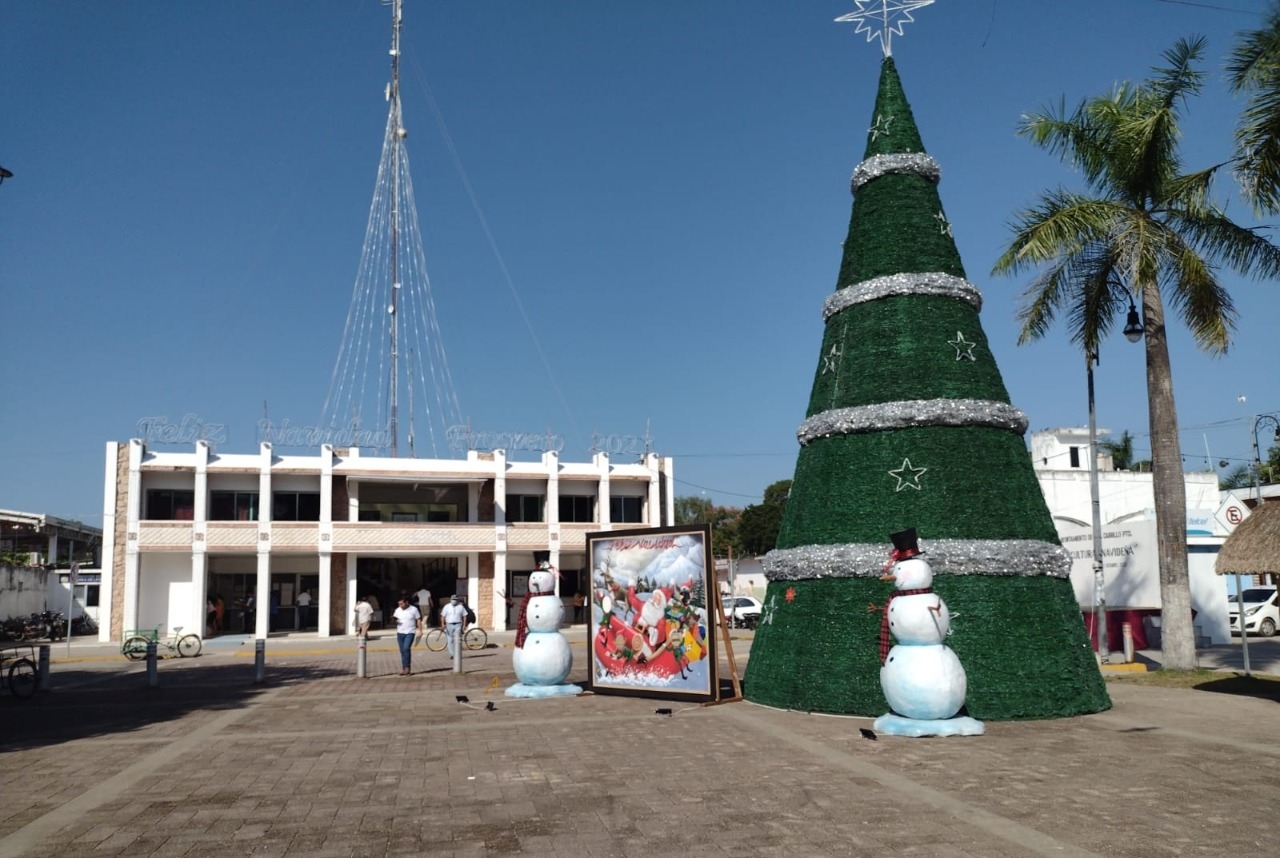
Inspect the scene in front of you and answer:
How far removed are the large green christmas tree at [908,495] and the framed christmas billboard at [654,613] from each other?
86 cm

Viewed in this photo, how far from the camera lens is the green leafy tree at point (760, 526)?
209ft

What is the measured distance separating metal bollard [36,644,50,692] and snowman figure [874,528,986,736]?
15.6 m

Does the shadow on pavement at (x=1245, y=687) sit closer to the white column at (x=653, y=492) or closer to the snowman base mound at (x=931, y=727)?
the snowman base mound at (x=931, y=727)

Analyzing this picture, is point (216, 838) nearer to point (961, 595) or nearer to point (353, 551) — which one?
point (961, 595)

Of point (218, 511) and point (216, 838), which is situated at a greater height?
point (218, 511)

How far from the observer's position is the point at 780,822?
7.36m

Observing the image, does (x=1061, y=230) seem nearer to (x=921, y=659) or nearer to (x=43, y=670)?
(x=921, y=659)

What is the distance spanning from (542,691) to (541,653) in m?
0.60

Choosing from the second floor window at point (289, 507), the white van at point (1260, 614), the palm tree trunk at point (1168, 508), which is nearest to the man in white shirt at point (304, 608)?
the second floor window at point (289, 507)

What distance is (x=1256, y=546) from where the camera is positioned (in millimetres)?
12766

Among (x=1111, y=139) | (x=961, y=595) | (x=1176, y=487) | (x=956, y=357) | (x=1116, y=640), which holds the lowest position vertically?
(x=1116, y=640)

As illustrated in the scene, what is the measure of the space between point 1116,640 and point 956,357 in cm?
1306

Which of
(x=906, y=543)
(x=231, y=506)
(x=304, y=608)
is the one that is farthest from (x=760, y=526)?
(x=906, y=543)

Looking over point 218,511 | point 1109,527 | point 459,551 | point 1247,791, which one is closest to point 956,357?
point 1247,791
